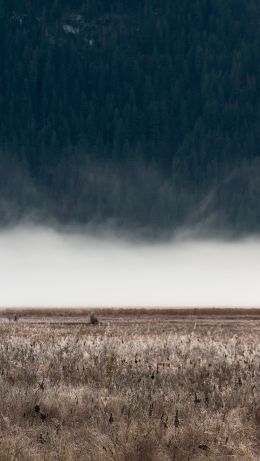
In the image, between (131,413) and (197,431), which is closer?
(197,431)

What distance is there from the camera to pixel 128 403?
50.1 feet

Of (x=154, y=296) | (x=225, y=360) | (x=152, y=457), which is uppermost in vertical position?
(x=154, y=296)

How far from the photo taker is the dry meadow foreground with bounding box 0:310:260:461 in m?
12.6

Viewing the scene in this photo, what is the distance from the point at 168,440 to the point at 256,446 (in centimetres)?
146

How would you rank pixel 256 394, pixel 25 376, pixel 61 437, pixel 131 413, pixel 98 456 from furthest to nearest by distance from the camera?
pixel 25 376 → pixel 256 394 → pixel 131 413 → pixel 61 437 → pixel 98 456

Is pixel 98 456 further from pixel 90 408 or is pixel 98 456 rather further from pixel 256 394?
pixel 256 394

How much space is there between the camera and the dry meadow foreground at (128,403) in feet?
41.5

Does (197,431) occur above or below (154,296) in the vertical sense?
below

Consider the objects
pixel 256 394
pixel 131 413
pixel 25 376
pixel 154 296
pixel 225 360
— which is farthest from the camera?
pixel 154 296

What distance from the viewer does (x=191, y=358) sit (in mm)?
20859

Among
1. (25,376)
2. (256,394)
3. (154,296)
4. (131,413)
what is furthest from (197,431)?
(154,296)

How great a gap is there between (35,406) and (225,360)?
662 cm

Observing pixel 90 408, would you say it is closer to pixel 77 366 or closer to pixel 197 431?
pixel 197 431

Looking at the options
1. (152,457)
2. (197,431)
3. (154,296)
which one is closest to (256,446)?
(197,431)
